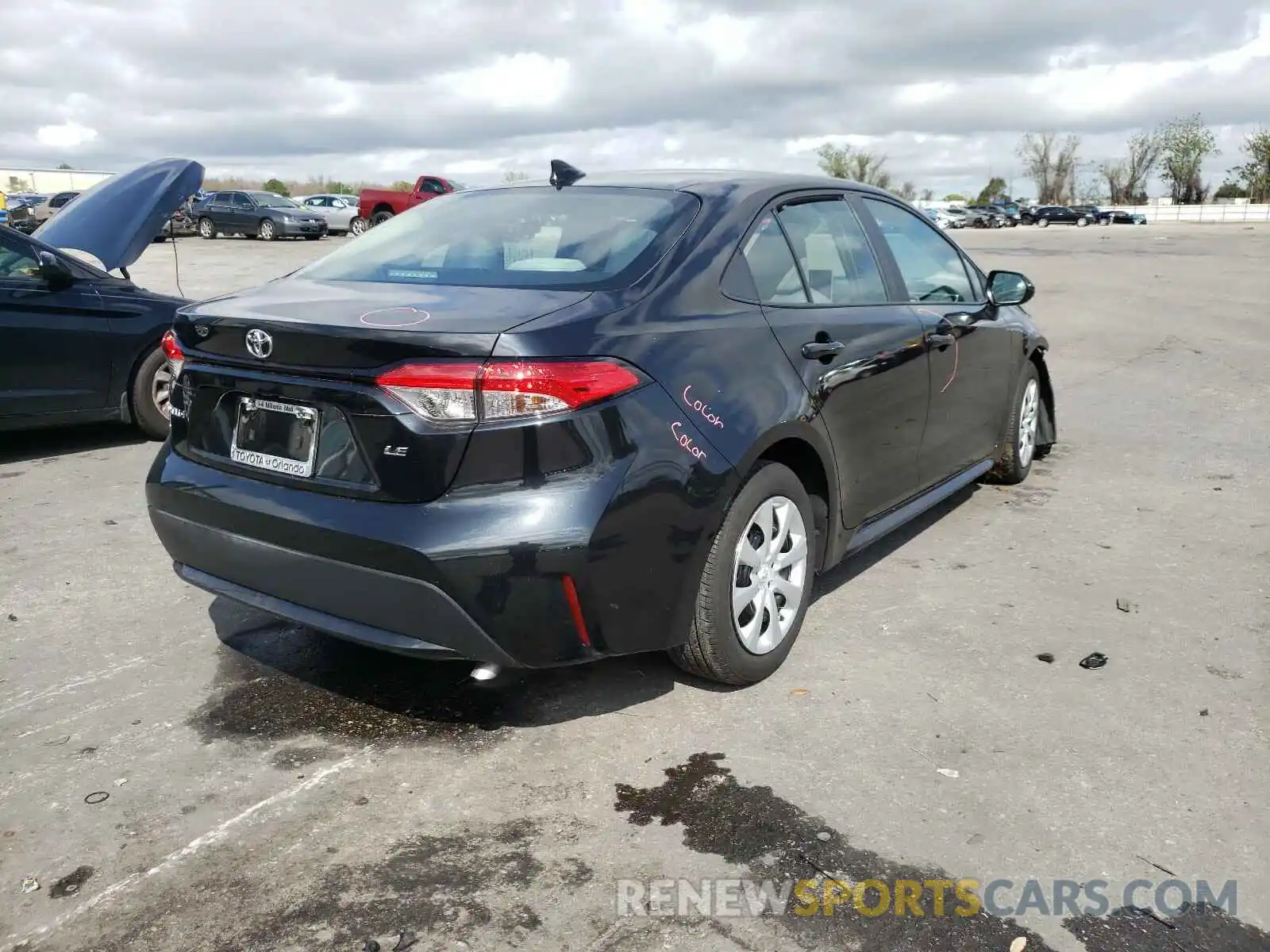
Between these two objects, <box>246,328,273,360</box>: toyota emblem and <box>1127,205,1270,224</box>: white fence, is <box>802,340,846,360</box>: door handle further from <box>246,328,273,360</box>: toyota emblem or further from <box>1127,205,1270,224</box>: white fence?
<box>1127,205,1270,224</box>: white fence

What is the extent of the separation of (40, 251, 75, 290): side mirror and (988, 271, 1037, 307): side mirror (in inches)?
215

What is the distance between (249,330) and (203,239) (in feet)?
112

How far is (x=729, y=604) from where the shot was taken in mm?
3367

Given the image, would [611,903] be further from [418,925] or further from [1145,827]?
[1145,827]

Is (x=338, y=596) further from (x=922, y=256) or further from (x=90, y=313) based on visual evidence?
(x=90, y=313)

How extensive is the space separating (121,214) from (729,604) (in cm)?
618

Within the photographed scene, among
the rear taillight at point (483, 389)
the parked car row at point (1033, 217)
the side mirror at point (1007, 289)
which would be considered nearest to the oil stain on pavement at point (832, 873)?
the rear taillight at point (483, 389)

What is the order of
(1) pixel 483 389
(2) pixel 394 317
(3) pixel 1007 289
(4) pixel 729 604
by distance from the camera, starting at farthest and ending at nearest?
(3) pixel 1007 289 → (4) pixel 729 604 → (2) pixel 394 317 → (1) pixel 483 389

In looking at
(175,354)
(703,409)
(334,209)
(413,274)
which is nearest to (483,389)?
(703,409)

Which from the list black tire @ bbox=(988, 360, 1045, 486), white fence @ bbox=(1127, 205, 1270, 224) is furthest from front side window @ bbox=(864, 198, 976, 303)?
white fence @ bbox=(1127, 205, 1270, 224)

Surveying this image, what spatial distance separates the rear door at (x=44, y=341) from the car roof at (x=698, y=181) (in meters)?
3.89

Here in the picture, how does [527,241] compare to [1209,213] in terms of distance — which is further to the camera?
[1209,213]

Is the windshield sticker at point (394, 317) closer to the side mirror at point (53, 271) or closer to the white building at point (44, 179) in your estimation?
the side mirror at point (53, 271)

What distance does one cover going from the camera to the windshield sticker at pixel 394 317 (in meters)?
2.94
